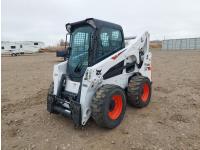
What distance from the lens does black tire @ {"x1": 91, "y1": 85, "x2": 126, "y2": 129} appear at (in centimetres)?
364

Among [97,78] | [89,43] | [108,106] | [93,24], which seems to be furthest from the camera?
[89,43]

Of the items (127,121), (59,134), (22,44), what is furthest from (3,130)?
(22,44)

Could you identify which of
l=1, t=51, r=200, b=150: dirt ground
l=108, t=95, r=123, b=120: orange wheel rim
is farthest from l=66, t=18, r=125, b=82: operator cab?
l=1, t=51, r=200, b=150: dirt ground

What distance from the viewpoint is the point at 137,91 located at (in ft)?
15.1

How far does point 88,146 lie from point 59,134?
29.7 inches

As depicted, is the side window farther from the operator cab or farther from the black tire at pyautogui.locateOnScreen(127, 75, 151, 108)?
the black tire at pyautogui.locateOnScreen(127, 75, 151, 108)

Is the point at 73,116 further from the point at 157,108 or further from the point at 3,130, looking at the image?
the point at 157,108

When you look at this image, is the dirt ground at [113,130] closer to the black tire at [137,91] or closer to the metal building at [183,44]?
the black tire at [137,91]

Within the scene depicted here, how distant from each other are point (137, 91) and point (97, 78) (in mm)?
1249

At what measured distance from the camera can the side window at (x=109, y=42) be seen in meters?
4.26

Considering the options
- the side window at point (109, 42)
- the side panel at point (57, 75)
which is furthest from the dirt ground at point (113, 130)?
the side window at point (109, 42)

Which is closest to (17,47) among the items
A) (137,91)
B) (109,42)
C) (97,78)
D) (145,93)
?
(109,42)

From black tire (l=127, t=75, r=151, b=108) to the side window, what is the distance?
0.92 metres

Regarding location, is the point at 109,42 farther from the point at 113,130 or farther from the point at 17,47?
the point at 17,47
